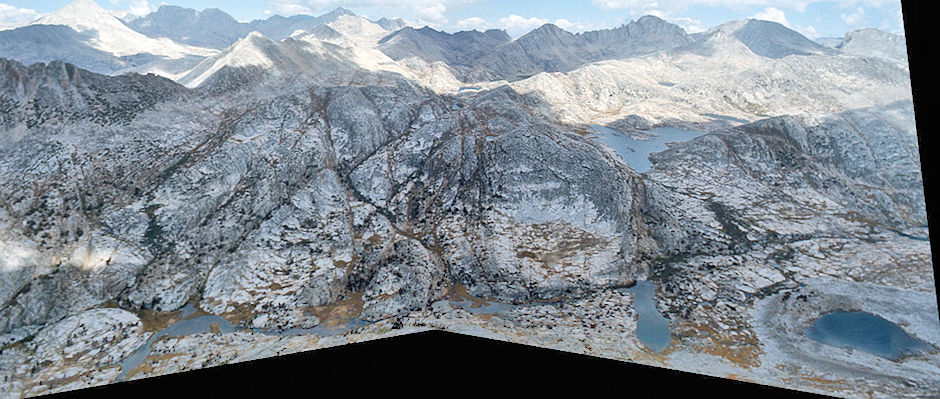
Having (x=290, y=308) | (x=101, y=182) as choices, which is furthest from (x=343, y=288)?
(x=101, y=182)

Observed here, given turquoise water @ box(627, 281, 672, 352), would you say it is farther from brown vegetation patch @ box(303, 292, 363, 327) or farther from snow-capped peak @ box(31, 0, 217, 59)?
snow-capped peak @ box(31, 0, 217, 59)

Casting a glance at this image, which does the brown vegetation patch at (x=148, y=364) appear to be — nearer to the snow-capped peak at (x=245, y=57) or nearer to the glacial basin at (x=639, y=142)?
the snow-capped peak at (x=245, y=57)

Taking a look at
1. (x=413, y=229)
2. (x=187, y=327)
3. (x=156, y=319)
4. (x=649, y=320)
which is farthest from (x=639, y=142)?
(x=156, y=319)

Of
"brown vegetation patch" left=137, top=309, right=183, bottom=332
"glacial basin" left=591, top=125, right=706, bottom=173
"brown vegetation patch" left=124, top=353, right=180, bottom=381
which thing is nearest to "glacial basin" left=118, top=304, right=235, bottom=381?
"brown vegetation patch" left=137, top=309, right=183, bottom=332

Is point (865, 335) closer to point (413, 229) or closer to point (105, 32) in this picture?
point (413, 229)

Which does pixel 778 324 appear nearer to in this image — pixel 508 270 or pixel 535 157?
pixel 508 270

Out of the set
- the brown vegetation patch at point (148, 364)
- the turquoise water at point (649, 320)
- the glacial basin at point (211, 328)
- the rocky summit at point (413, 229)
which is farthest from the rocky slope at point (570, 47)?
the brown vegetation patch at point (148, 364)
